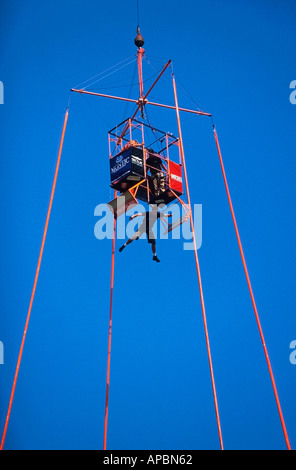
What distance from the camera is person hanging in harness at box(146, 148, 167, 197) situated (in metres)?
18.5

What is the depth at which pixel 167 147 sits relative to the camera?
763 inches

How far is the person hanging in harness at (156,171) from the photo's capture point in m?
18.5

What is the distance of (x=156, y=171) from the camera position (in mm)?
18797
